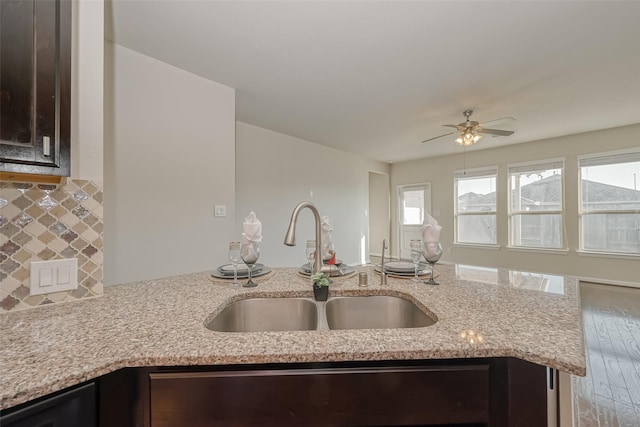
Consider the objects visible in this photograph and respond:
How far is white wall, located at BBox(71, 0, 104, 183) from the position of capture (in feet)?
3.23

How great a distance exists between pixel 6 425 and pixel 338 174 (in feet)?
16.4

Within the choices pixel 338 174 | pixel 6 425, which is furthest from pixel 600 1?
pixel 338 174

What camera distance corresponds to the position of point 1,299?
0.85 metres

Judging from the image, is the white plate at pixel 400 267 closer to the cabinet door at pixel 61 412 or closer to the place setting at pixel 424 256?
the place setting at pixel 424 256

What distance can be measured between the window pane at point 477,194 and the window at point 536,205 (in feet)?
1.01

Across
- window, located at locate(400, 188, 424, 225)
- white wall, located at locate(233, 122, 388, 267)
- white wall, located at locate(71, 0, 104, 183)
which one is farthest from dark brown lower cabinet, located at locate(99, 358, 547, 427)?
window, located at locate(400, 188, 424, 225)

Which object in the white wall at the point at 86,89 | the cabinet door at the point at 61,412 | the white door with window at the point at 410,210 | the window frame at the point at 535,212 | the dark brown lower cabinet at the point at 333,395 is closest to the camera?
the cabinet door at the point at 61,412

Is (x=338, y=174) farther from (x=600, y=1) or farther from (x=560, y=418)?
(x=560, y=418)

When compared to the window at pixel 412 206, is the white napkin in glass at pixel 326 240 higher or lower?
lower

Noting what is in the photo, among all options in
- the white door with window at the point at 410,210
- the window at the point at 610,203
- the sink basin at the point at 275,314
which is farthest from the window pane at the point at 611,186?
the sink basin at the point at 275,314

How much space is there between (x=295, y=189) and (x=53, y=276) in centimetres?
359

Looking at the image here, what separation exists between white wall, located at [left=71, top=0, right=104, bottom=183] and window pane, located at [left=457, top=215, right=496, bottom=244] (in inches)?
233

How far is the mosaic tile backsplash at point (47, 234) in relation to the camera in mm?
866

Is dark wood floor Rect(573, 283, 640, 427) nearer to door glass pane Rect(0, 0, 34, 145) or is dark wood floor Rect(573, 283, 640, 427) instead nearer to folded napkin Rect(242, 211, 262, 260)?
folded napkin Rect(242, 211, 262, 260)
